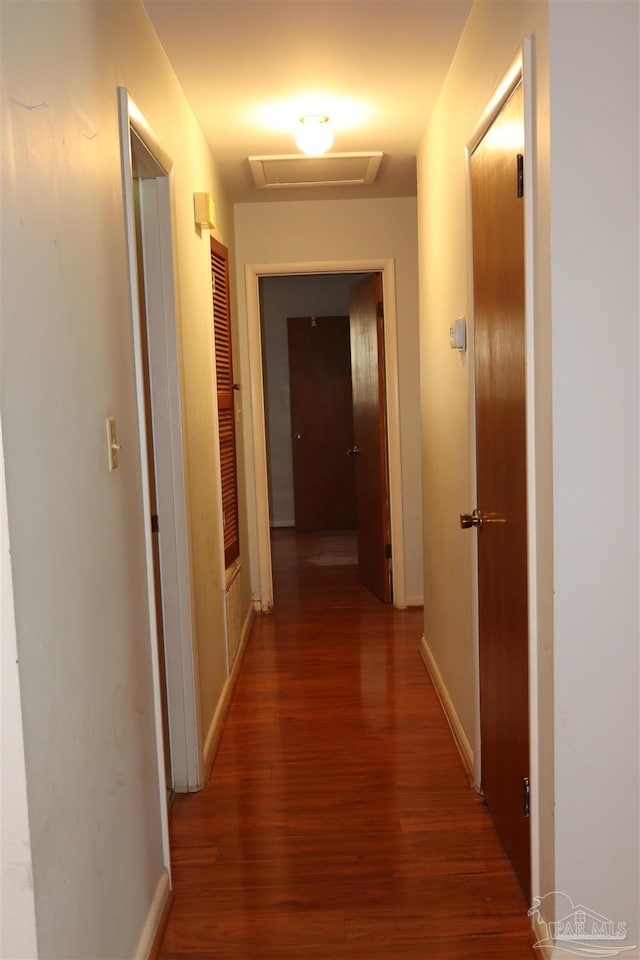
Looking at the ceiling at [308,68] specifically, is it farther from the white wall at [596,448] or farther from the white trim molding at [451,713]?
the white trim molding at [451,713]

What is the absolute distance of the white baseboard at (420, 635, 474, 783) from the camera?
116 inches

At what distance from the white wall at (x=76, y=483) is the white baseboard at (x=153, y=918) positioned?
27mm

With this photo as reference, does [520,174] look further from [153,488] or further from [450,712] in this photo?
[450,712]

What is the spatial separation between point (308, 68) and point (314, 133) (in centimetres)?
52

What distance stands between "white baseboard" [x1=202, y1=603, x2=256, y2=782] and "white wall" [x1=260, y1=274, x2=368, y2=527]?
372cm

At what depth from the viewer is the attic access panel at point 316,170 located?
3979mm

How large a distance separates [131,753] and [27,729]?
28.7 inches

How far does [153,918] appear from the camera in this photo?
2070 millimetres

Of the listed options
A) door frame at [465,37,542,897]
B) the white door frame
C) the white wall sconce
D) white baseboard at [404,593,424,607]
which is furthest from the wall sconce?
white baseboard at [404,593,424,607]

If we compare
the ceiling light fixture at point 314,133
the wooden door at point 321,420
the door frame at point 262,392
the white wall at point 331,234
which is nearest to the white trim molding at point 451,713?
the door frame at point 262,392

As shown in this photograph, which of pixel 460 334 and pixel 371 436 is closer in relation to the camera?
pixel 460 334

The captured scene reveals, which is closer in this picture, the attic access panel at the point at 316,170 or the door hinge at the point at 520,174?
the door hinge at the point at 520,174

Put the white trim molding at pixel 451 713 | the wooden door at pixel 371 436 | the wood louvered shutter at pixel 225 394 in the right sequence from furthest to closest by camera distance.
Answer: the wooden door at pixel 371 436 < the wood louvered shutter at pixel 225 394 < the white trim molding at pixel 451 713

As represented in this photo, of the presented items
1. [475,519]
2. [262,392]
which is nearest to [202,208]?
[475,519]
